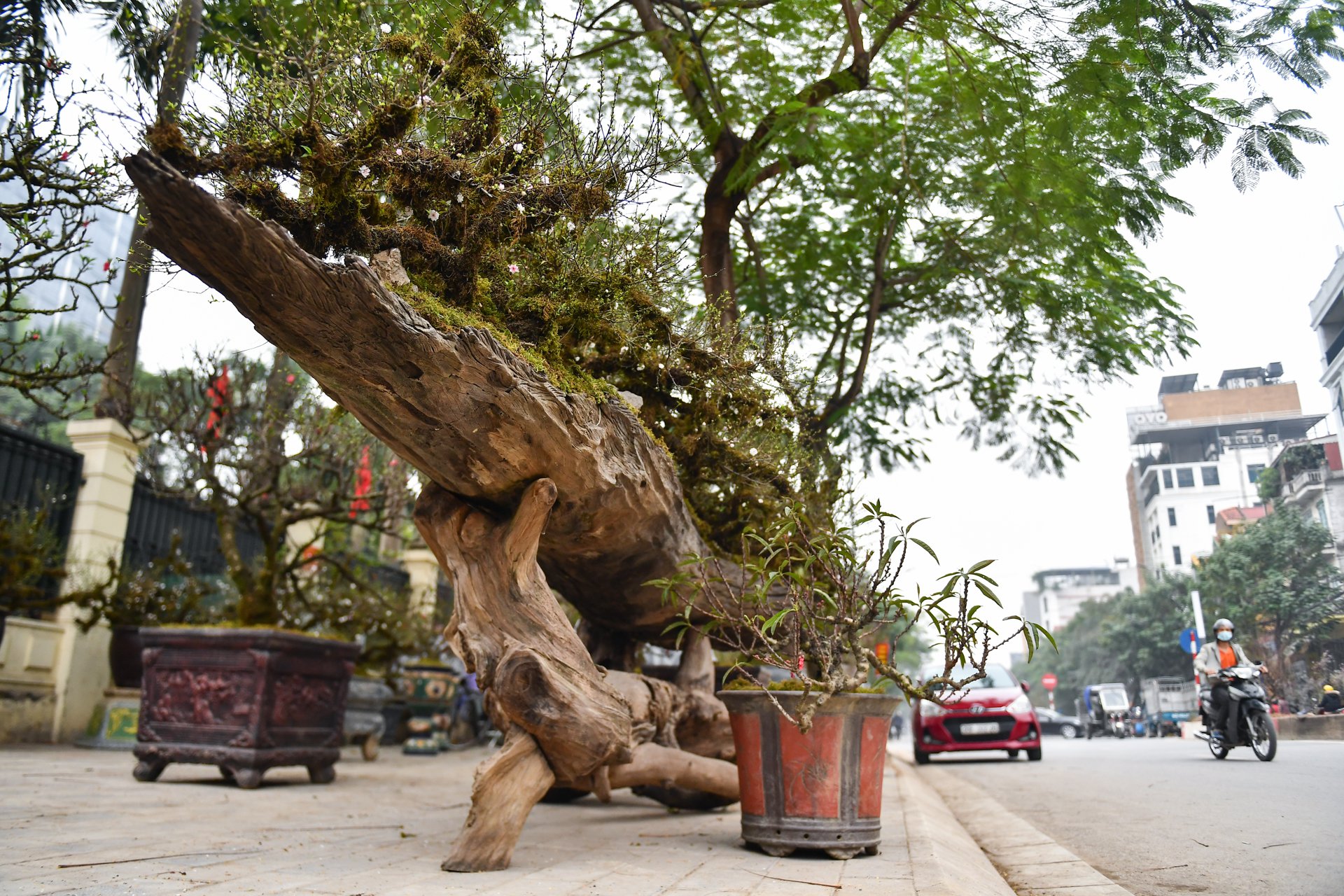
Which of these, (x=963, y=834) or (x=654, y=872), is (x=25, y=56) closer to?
(x=654, y=872)

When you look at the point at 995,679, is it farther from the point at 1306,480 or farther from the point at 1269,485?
the point at 1306,480

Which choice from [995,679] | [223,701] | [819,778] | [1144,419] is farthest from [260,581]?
[995,679]

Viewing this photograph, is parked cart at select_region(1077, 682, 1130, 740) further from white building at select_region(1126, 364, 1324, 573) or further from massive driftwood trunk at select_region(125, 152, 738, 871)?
massive driftwood trunk at select_region(125, 152, 738, 871)

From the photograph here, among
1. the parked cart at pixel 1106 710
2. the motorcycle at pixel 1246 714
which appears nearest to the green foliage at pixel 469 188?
the motorcycle at pixel 1246 714

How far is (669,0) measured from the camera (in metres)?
6.49

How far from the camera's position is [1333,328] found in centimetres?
379

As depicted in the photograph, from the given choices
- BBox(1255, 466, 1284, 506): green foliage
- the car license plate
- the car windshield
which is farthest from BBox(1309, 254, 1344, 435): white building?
the car license plate

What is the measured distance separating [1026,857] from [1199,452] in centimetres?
235

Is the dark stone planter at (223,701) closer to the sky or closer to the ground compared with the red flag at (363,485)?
closer to the ground

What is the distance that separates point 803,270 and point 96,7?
5.49 meters

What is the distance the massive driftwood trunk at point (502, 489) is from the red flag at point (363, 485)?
4139 mm

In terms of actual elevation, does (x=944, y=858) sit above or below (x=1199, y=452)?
below

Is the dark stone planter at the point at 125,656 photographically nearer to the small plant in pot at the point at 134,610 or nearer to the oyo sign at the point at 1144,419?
the small plant in pot at the point at 134,610

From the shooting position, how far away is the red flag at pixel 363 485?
324 inches
